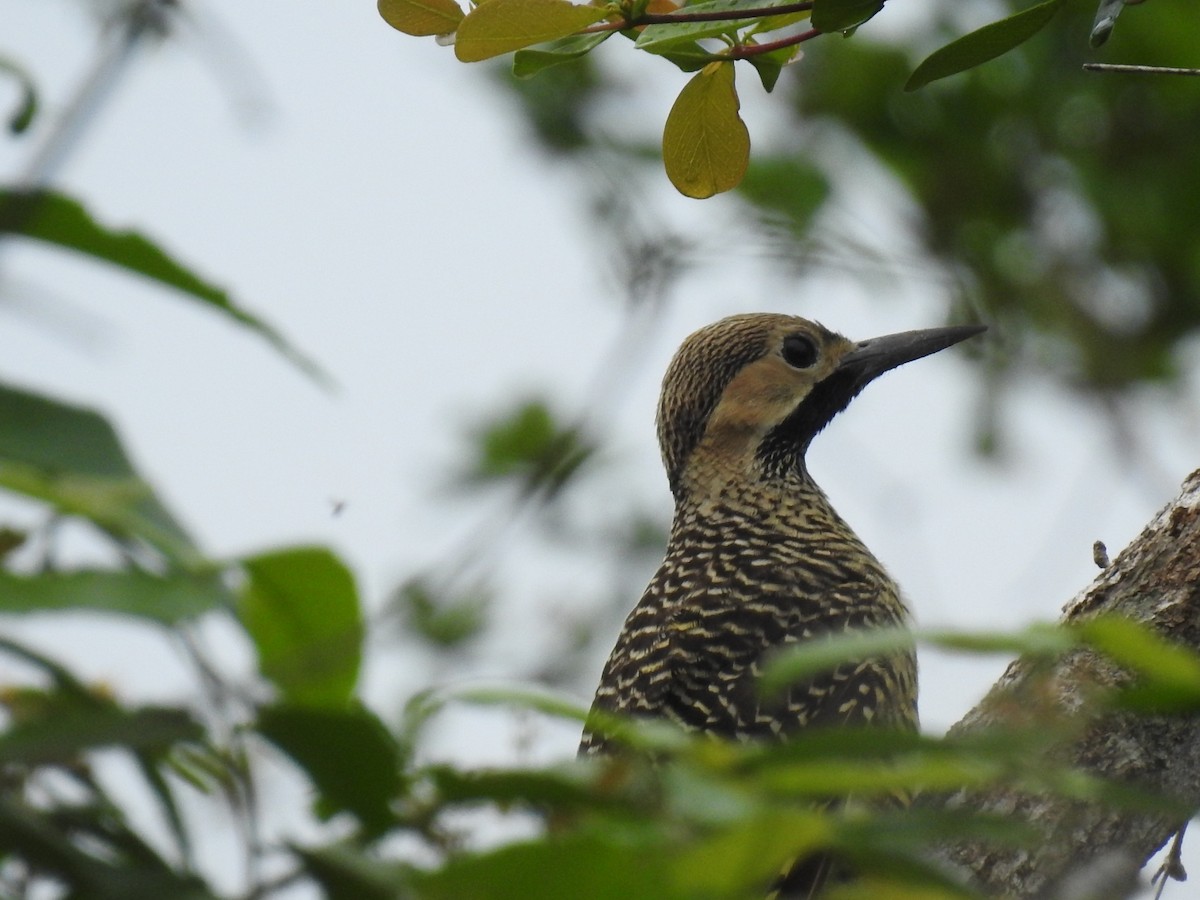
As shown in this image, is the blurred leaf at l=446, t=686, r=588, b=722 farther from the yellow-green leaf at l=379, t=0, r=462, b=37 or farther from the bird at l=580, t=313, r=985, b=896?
Result: the bird at l=580, t=313, r=985, b=896

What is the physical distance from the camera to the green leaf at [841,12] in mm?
2131

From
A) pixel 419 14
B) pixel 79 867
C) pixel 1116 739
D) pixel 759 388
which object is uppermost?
pixel 759 388

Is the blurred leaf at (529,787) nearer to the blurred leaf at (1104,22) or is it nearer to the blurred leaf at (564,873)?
the blurred leaf at (564,873)

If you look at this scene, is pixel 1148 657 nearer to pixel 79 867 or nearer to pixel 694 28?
pixel 79 867

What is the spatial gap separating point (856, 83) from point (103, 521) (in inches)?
254

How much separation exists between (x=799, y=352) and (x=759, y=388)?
0.20m

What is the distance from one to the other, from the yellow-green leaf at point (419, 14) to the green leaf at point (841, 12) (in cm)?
51

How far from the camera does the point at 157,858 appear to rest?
1120mm

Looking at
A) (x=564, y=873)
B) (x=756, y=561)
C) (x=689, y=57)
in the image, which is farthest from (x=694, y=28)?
(x=756, y=561)

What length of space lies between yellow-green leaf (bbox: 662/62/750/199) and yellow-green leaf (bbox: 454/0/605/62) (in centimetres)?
32

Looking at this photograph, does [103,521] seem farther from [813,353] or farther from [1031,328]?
[1031,328]

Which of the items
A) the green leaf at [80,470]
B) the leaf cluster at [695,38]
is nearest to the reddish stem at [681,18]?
the leaf cluster at [695,38]

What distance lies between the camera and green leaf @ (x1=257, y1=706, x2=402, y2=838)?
108 cm

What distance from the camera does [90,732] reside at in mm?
1023
